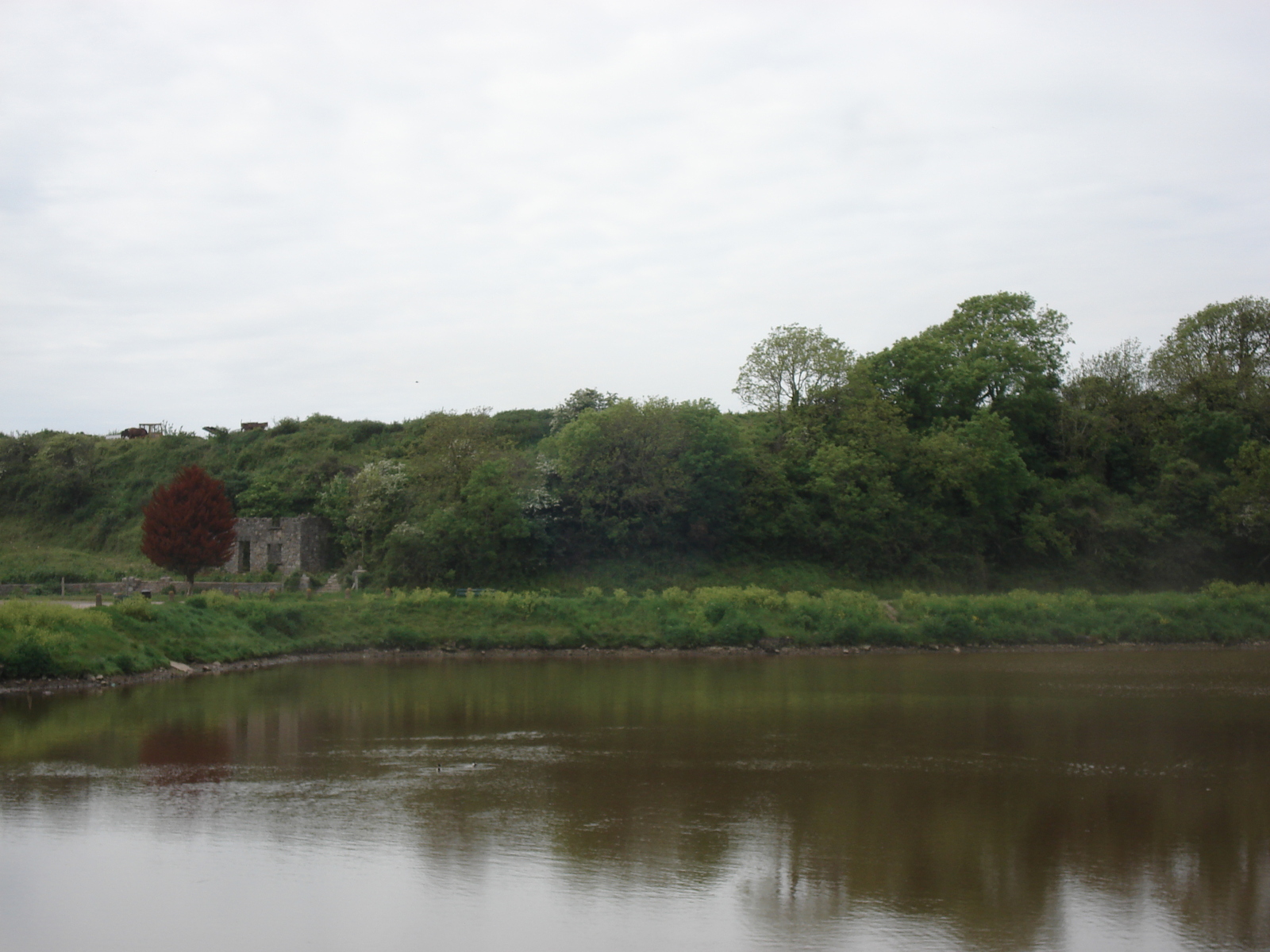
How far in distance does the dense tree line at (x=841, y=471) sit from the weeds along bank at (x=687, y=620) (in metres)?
6.23

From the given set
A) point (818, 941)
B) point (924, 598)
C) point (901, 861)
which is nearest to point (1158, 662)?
point (924, 598)

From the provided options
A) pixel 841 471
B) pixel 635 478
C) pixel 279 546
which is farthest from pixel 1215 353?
pixel 279 546

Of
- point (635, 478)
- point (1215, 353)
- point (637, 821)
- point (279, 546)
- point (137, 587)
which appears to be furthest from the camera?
point (1215, 353)

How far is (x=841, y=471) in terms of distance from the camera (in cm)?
4688

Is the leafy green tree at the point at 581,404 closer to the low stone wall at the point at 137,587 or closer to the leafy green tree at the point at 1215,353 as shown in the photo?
the low stone wall at the point at 137,587

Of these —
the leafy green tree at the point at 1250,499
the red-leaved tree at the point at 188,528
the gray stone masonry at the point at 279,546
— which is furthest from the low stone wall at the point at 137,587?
the leafy green tree at the point at 1250,499

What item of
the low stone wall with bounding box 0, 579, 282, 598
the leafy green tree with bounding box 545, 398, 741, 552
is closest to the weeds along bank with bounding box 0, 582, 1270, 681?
the low stone wall with bounding box 0, 579, 282, 598

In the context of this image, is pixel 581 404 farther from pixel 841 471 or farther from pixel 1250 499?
pixel 1250 499

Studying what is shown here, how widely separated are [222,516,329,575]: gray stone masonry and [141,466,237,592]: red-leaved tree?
121 inches

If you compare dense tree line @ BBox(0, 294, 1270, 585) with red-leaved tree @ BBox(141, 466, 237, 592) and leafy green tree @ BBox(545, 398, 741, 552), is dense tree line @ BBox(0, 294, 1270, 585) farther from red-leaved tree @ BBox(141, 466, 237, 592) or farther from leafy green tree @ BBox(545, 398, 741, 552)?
red-leaved tree @ BBox(141, 466, 237, 592)

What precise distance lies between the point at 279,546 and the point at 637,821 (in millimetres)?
36854

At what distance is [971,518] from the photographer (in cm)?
4897

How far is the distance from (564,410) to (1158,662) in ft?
96.4

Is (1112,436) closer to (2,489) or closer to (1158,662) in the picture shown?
(1158,662)
